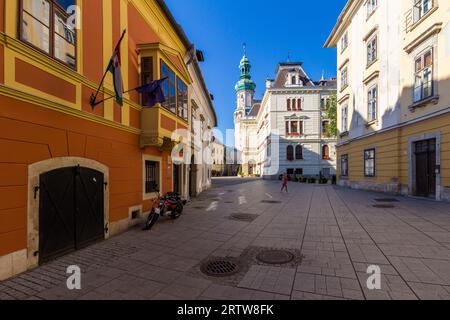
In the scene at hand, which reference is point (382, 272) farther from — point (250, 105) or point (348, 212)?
point (250, 105)

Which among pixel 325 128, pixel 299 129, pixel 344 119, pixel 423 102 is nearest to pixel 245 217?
pixel 423 102

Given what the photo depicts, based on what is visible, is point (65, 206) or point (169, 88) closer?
point (65, 206)

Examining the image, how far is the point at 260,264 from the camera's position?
4.85 meters

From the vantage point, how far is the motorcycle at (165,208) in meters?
7.80

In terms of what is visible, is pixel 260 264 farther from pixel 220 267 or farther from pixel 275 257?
pixel 220 267

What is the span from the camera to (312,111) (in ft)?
139

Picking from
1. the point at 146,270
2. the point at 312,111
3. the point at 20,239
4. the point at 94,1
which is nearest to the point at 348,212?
the point at 146,270

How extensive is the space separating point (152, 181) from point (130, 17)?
5834 mm

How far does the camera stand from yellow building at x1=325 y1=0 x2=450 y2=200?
487 inches

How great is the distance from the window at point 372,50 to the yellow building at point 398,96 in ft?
0.23

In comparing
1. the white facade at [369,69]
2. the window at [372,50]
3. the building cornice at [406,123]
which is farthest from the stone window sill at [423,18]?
the building cornice at [406,123]

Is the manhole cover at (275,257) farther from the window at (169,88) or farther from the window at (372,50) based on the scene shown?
the window at (372,50)

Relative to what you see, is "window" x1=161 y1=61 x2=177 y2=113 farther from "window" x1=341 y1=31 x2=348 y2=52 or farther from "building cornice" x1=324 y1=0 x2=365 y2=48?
"window" x1=341 y1=31 x2=348 y2=52

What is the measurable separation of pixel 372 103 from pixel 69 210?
20.4 meters
